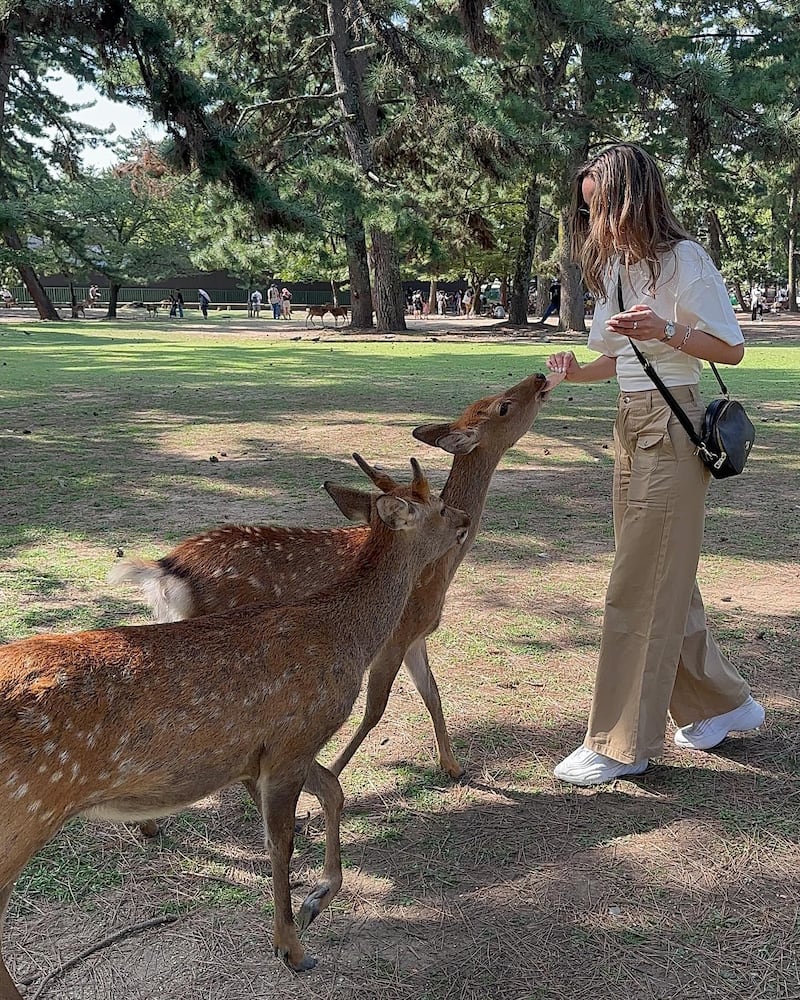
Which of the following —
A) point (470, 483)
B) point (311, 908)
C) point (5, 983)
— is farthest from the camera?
point (470, 483)

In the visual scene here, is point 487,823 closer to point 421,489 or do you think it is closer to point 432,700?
point 432,700

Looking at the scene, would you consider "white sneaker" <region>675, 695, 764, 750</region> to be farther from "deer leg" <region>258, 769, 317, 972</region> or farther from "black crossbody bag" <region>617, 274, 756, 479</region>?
"deer leg" <region>258, 769, 317, 972</region>

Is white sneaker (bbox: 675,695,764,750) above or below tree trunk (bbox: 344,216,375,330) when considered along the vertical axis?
below

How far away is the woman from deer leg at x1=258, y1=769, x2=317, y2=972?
1.20m

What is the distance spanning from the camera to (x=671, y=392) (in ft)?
10.8

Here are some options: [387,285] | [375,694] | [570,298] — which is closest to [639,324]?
[375,694]

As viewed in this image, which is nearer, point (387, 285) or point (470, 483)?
point (470, 483)

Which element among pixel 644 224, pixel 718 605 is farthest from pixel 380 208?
pixel 644 224

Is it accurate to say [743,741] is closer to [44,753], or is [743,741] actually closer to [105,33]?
[44,753]

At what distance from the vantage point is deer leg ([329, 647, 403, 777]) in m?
3.42

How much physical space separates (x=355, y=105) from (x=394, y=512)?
815 inches

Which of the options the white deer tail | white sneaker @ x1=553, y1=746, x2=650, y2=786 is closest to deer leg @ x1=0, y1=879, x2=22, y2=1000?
the white deer tail

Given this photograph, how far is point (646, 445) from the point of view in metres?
3.32

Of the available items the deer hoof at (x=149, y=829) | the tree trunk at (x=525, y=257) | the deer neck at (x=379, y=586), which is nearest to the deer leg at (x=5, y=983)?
the deer hoof at (x=149, y=829)
